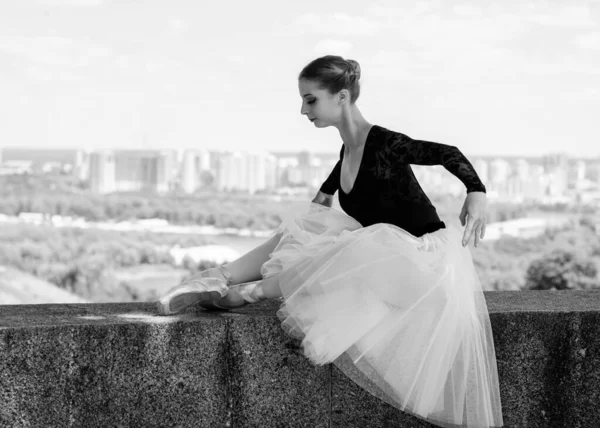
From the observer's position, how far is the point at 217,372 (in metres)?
2.50

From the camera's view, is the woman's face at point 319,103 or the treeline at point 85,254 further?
the treeline at point 85,254

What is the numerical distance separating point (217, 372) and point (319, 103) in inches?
35.2

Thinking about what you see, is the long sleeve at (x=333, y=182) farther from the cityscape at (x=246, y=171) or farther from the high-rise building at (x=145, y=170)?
the high-rise building at (x=145, y=170)

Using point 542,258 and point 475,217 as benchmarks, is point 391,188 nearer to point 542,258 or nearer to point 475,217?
point 475,217

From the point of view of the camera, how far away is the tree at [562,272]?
17.5 m

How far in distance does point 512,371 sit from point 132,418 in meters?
1.17

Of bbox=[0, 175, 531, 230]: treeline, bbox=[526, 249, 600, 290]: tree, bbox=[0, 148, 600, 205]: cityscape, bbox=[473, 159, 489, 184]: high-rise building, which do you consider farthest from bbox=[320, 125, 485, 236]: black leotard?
bbox=[0, 175, 531, 230]: treeline

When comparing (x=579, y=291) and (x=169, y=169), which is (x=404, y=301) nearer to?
(x=579, y=291)

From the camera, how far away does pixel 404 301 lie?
8.19 feet

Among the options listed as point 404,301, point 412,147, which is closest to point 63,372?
point 404,301

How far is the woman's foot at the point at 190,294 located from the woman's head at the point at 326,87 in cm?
62

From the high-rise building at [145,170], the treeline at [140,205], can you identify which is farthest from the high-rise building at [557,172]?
the high-rise building at [145,170]

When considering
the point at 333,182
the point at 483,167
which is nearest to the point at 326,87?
the point at 333,182

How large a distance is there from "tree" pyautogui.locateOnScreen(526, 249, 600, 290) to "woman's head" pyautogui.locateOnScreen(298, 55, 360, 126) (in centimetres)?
1473
